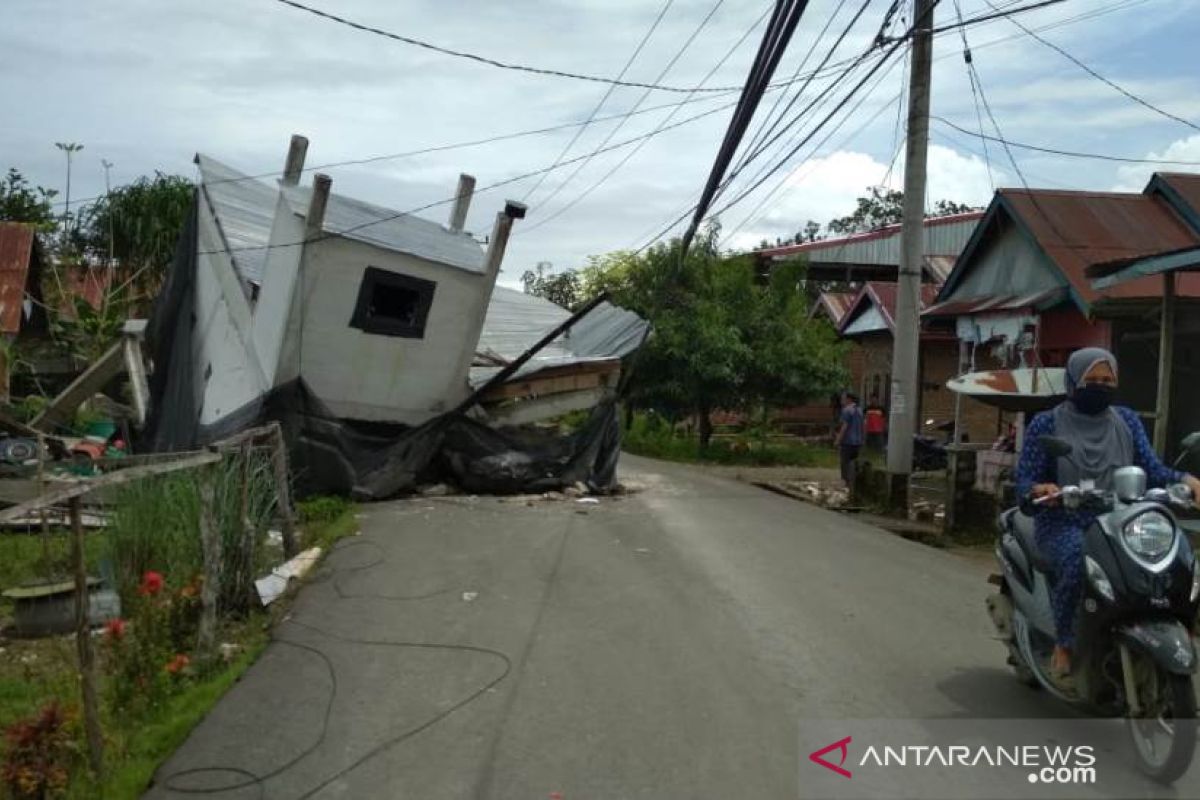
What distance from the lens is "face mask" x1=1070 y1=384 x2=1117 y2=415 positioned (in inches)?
215

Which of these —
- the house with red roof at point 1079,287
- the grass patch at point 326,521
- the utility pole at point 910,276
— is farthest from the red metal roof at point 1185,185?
the grass patch at point 326,521

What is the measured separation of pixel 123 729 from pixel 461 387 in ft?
37.0

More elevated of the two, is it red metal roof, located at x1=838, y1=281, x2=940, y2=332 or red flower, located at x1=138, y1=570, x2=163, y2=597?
red metal roof, located at x1=838, y1=281, x2=940, y2=332

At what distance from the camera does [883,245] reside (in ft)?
126

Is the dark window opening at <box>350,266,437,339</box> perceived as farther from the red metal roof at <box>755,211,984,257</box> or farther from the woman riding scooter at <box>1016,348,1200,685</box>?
the red metal roof at <box>755,211,984,257</box>

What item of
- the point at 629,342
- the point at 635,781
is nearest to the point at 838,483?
the point at 629,342

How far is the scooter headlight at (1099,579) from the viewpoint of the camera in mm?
4742

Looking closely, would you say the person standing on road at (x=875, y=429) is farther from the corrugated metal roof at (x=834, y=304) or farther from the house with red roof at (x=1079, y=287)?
the corrugated metal roof at (x=834, y=304)

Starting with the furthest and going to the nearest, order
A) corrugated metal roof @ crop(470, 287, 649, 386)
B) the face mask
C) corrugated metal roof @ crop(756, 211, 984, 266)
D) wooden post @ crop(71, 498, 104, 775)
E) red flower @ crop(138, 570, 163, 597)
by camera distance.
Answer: corrugated metal roof @ crop(756, 211, 984, 266)
corrugated metal roof @ crop(470, 287, 649, 386)
red flower @ crop(138, 570, 163, 597)
the face mask
wooden post @ crop(71, 498, 104, 775)

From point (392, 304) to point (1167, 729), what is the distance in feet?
41.8

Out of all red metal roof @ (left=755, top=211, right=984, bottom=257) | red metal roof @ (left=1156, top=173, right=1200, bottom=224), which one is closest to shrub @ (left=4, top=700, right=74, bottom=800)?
red metal roof @ (left=1156, top=173, right=1200, bottom=224)

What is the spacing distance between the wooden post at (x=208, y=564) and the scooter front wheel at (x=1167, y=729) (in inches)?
199

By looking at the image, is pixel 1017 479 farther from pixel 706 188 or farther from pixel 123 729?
pixel 706 188

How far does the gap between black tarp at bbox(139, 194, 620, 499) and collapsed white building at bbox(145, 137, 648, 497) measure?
21mm
